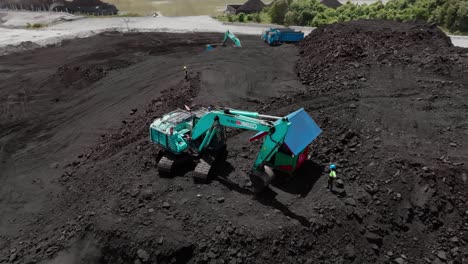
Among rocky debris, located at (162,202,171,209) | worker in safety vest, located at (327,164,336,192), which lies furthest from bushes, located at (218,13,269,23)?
rocky debris, located at (162,202,171,209)

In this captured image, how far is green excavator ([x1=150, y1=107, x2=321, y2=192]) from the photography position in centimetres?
984

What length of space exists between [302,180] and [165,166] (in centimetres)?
450

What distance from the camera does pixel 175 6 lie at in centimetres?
5747

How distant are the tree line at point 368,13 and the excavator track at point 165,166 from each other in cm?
2910

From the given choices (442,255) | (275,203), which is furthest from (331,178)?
(442,255)

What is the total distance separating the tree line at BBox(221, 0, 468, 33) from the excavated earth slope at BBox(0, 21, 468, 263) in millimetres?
14126

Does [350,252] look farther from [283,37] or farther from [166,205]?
[283,37]

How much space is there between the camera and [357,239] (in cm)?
895

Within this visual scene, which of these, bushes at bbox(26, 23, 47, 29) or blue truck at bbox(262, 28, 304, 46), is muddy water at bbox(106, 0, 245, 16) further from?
blue truck at bbox(262, 28, 304, 46)

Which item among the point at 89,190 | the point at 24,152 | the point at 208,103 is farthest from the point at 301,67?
the point at 24,152

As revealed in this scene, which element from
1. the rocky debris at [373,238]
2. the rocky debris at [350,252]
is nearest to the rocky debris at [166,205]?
the rocky debris at [350,252]

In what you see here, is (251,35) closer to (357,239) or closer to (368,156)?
(368,156)

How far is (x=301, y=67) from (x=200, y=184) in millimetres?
13019

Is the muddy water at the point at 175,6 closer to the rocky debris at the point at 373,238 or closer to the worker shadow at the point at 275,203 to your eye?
the worker shadow at the point at 275,203
